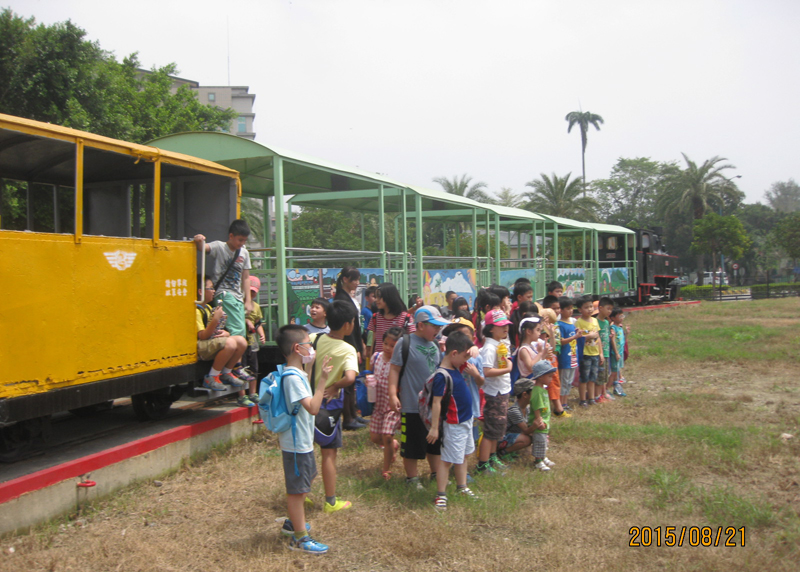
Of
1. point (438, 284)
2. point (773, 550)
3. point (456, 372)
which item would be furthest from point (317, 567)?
point (438, 284)

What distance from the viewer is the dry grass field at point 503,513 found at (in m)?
3.68

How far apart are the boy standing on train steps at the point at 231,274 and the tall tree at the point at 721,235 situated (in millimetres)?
39127

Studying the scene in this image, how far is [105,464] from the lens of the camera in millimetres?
4578

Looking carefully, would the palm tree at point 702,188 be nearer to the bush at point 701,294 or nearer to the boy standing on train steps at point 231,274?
the bush at point 701,294

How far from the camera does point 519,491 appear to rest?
189 inches

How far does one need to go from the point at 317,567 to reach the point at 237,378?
281 centimetres

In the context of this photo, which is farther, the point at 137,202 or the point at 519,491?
the point at 137,202

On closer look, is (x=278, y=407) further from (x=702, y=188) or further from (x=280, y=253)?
(x=702, y=188)

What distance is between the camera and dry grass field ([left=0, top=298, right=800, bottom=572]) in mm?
3682

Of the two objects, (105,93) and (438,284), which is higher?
(105,93)

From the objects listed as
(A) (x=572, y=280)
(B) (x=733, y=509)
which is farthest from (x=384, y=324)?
(A) (x=572, y=280)

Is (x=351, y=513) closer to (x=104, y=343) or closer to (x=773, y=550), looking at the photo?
(x=104, y=343)
